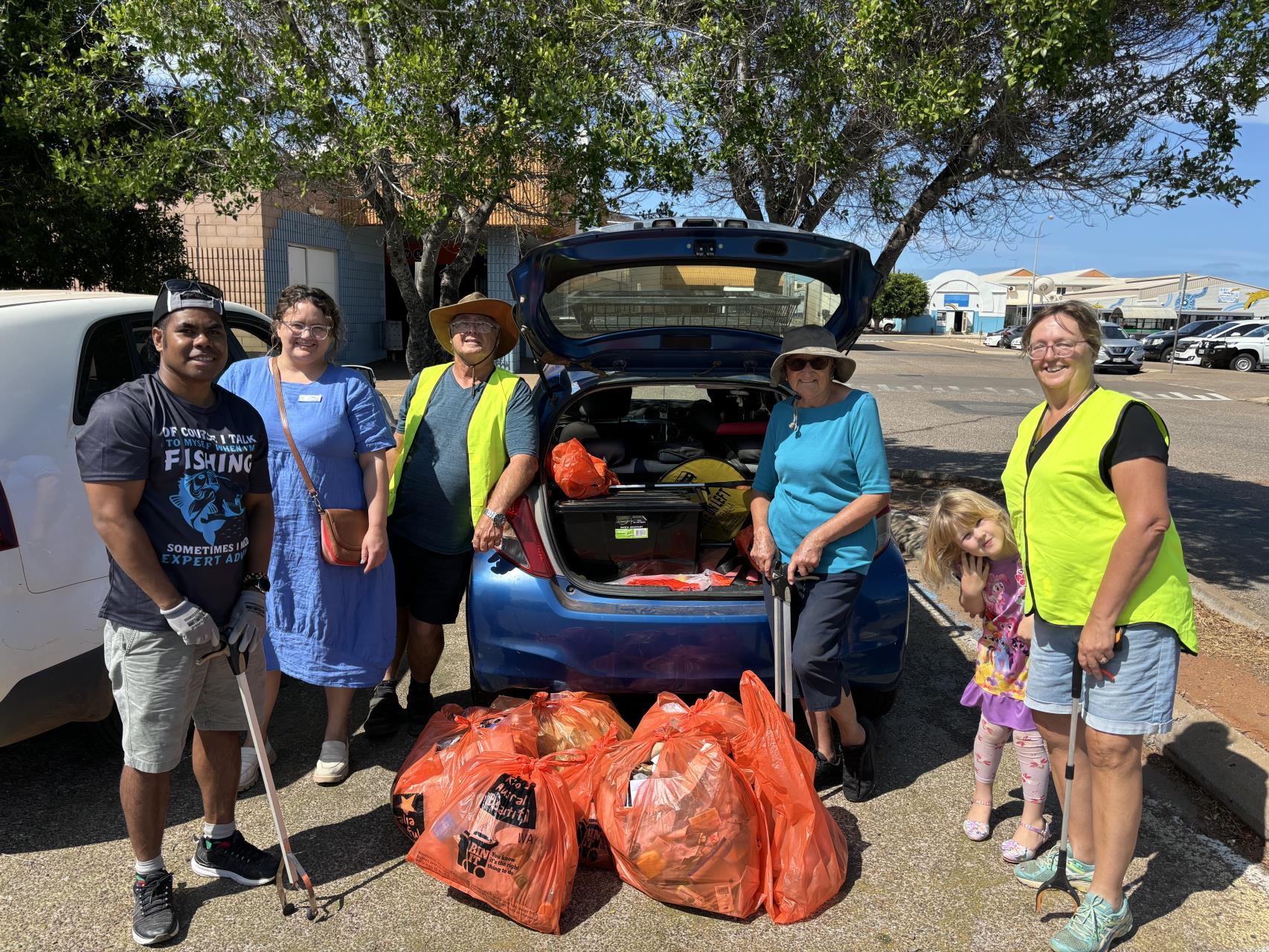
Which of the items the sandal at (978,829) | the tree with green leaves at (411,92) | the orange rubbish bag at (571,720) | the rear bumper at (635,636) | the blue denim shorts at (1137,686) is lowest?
the sandal at (978,829)

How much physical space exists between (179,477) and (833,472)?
1977 millimetres

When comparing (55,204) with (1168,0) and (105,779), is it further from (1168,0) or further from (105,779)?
(1168,0)

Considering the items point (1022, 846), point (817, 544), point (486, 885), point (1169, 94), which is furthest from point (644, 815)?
point (1169, 94)

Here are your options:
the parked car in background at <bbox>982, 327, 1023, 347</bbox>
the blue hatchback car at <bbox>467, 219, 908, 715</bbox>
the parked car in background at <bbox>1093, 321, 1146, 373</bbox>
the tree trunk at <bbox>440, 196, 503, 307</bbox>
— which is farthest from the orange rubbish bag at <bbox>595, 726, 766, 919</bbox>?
the parked car in background at <bbox>982, 327, 1023, 347</bbox>

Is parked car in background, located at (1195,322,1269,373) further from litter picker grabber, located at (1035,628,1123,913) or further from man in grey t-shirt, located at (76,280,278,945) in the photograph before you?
man in grey t-shirt, located at (76,280,278,945)

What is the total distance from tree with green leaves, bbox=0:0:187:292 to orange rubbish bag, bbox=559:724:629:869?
554 cm

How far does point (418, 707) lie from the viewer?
3764mm

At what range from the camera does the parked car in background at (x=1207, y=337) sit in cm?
3011

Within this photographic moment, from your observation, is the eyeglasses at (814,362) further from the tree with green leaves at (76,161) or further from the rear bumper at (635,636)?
the tree with green leaves at (76,161)

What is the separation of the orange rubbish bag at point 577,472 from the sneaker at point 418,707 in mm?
981

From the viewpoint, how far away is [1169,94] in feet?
20.1

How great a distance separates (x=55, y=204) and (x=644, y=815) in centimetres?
816

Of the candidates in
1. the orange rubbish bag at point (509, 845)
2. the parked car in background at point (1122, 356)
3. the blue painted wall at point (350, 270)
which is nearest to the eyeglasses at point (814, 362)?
the orange rubbish bag at point (509, 845)

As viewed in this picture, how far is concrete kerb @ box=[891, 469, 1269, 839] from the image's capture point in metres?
3.18
